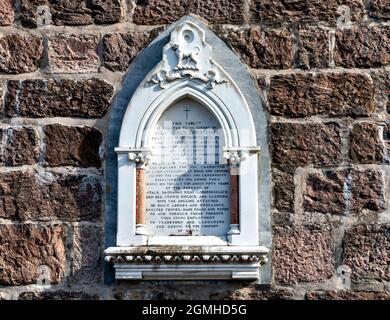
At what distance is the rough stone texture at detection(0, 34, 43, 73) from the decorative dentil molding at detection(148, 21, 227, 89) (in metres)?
0.68

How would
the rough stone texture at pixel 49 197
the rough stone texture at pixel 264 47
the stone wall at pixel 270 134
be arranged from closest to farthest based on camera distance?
the stone wall at pixel 270 134 → the rough stone texture at pixel 49 197 → the rough stone texture at pixel 264 47

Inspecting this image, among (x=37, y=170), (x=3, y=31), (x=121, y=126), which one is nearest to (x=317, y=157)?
(x=121, y=126)

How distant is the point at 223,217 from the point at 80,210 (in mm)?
771

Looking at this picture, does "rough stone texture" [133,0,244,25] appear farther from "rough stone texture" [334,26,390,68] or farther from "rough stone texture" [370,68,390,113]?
"rough stone texture" [370,68,390,113]

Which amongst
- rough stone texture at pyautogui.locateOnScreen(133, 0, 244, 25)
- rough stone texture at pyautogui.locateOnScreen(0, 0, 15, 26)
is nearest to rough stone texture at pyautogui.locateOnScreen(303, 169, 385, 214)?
rough stone texture at pyautogui.locateOnScreen(133, 0, 244, 25)

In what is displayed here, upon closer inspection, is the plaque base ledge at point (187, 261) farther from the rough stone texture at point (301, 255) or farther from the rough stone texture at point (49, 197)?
the rough stone texture at point (49, 197)

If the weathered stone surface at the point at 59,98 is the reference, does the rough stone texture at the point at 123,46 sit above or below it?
above

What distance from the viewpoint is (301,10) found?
5184mm

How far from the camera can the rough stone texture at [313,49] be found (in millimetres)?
5121

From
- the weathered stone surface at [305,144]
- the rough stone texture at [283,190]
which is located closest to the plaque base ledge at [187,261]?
the rough stone texture at [283,190]

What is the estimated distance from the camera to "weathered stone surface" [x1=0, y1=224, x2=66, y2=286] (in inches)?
196

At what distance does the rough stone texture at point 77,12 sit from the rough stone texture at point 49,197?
2.88ft

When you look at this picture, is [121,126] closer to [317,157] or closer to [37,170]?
[37,170]

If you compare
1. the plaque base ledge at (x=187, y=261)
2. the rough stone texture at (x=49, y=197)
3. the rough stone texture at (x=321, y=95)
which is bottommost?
the plaque base ledge at (x=187, y=261)
